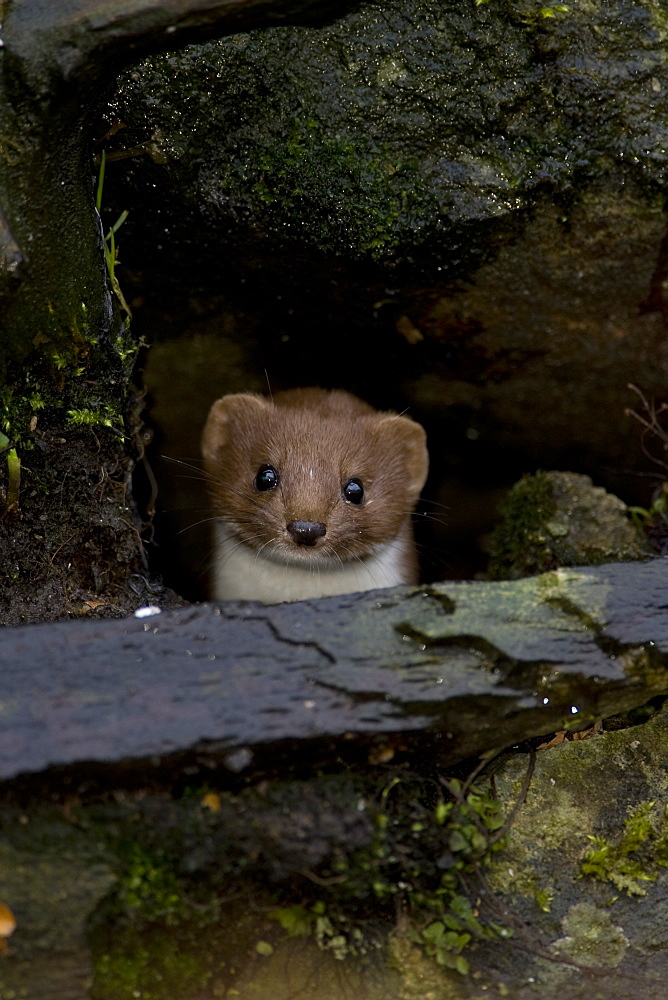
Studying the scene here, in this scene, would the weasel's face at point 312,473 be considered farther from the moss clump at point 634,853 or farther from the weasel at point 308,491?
the moss clump at point 634,853

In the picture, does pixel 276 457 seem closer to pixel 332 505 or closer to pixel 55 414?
pixel 332 505

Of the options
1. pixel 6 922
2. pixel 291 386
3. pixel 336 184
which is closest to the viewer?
pixel 6 922

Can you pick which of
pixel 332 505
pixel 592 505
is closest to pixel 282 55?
pixel 332 505

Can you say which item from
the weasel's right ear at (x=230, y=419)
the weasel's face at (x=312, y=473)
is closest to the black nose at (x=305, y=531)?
the weasel's face at (x=312, y=473)

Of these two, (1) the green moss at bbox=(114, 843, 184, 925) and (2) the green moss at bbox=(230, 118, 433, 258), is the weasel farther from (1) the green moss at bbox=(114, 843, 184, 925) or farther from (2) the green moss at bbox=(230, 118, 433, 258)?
(1) the green moss at bbox=(114, 843, 184, 925)

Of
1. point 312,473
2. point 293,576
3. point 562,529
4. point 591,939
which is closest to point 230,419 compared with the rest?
point 312,473

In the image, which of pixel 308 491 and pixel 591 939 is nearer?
pixel 591 939

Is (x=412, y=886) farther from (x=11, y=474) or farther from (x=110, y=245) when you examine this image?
(x=110, y=245)
